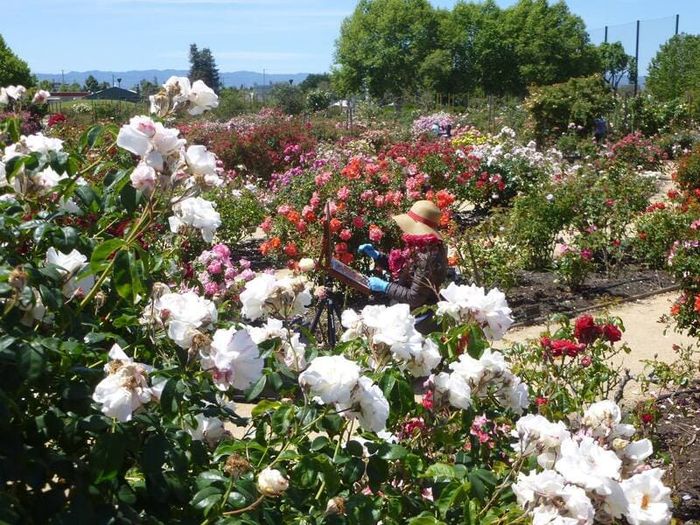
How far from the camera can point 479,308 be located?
6.66ft

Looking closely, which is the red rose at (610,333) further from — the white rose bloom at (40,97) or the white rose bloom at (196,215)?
the white rose bloom at (40,97)

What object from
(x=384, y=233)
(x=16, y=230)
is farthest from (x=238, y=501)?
(x=384, y=233)

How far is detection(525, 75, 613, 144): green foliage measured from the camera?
1853 centimetres

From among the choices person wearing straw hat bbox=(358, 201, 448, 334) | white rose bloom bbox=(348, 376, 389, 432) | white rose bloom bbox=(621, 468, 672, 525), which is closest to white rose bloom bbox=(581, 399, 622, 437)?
white rose bloom bbox=(621, 468, 672, 525)

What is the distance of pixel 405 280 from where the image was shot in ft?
15.8

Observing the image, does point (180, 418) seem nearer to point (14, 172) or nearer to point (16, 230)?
point (16, 230)

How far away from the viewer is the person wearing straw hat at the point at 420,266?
4.66 metres

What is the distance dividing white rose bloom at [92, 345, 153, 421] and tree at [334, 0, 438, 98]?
5653 centimetres

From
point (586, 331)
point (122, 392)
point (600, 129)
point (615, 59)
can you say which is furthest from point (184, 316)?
point (615, 59)

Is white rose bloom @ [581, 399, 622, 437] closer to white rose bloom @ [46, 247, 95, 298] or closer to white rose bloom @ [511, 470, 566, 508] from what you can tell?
white rose bloom @ [511, 470, 566, 508]

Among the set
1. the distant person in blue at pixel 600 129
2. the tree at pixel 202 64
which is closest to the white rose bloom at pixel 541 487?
the distant person in blue at pixel 600 129

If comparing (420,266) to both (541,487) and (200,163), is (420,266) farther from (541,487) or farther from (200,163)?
(541,487)

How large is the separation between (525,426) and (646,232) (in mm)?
7289

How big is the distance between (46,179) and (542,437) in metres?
1.33
